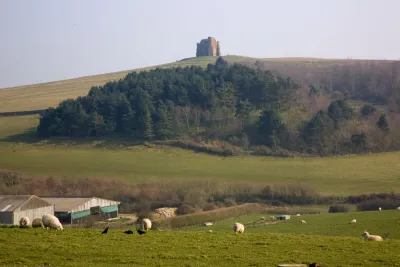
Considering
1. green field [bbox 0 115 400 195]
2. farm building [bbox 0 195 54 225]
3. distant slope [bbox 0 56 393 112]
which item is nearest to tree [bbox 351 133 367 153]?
green field [bbox 0 115 400 195]

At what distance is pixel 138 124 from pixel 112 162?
585 inches

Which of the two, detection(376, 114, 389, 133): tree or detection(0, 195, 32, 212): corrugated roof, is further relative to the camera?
detection(376, 114, 389, 133): tree

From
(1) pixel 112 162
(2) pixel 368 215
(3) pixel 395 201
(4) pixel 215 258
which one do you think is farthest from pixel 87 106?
(4) pixel 215 258

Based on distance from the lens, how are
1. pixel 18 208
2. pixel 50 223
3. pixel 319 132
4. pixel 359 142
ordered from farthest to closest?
pixel 319 132, pixel 359 142, pixel 18 208, pixel 50 223

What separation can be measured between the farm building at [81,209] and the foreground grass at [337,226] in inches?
452

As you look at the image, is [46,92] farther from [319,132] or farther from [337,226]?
[337,226]

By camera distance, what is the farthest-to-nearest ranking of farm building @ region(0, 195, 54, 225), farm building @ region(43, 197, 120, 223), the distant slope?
the distant slope
farm building @ region(43, 197, 120, 223)
farm building @ region(0, 195, 54, 225)

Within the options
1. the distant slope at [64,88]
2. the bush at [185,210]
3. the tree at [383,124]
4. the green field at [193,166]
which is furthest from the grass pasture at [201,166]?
the distant slope at [64,88]

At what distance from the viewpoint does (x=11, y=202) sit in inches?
1576

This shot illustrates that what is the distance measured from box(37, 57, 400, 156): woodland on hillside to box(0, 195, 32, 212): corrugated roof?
41337 mm

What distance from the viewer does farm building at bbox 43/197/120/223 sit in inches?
1843

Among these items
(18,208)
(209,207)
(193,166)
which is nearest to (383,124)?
(193,166)

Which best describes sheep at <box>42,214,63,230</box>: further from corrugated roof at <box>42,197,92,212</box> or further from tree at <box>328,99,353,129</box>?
tree at <box>328,99,353,129</box>

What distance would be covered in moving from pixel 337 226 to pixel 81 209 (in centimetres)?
2248
